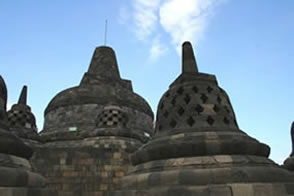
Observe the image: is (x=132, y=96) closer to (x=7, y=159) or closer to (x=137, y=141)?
(x=137, y=141)

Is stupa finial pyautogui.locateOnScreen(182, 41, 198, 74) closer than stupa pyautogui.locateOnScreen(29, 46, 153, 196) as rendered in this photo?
Yes

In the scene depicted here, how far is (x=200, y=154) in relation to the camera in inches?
183

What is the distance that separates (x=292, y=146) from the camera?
10.5 m

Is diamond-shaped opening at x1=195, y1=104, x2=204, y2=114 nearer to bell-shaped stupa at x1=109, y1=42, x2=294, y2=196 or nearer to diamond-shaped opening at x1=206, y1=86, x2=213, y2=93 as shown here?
bell-shaped stupa at x1=109, y1=42, x2=294, y2=196

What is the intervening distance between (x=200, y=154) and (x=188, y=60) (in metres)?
2.42

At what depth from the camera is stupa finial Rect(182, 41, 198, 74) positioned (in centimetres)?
606

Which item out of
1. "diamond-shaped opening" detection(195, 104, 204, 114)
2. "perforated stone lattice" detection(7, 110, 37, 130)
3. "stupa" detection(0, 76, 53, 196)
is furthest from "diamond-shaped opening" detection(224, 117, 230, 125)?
"perforated stone lattice" detection(7, 110, 37, 130)

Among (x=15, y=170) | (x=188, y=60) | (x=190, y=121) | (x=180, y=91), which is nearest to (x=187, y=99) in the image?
(x=180, y=91)

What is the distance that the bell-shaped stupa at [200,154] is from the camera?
4.13m

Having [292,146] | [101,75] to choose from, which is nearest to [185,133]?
[292,146]

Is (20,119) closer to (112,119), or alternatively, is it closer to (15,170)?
(112,119)

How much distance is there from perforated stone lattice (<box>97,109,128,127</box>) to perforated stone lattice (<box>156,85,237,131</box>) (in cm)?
933

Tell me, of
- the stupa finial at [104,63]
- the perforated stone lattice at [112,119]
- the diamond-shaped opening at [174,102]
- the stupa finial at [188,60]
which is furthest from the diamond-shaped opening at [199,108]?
the stupa finial at [104,63]

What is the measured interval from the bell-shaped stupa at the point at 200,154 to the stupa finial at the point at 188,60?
0.02 m
